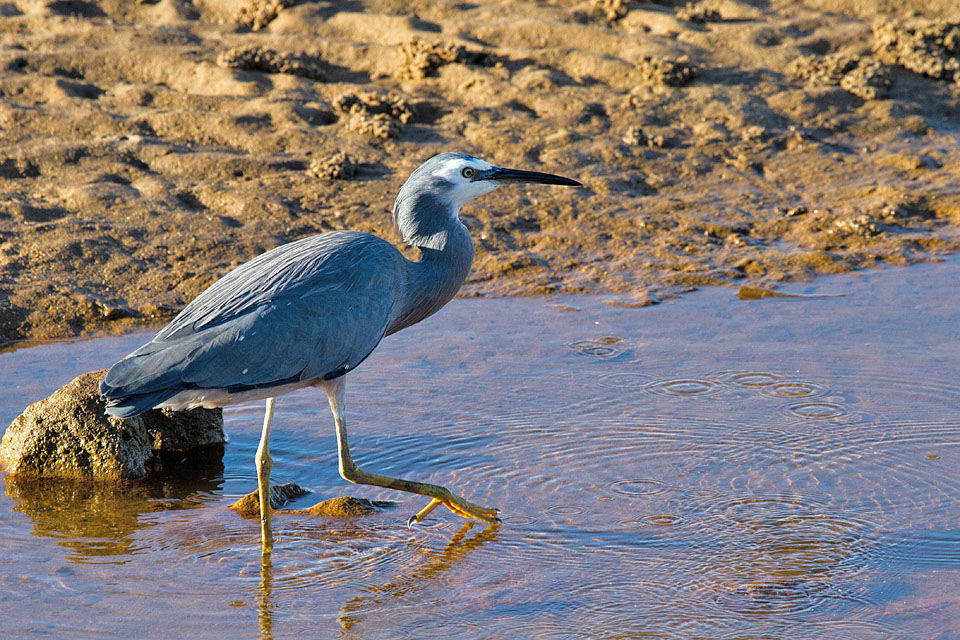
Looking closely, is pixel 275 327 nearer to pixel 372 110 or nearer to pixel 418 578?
pixel 418 578

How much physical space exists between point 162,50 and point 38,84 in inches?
43.8

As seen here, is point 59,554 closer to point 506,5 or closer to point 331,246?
point 331,246

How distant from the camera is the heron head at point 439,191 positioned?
547 centimetres

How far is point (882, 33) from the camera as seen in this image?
10594 millimetres

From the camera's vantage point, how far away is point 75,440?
5516 mm

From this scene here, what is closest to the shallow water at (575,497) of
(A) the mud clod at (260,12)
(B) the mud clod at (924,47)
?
(B) the mud clod at (924,47)

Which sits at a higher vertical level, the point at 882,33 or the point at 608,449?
the point at 882,33

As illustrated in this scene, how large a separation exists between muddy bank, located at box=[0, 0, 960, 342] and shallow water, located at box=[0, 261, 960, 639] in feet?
2.67

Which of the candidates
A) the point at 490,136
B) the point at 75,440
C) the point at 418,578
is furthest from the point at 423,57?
the point at 418,578

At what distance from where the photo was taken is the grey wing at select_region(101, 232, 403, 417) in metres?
4.72

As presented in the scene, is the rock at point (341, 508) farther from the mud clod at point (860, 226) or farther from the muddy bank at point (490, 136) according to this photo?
the mud clod at point (860, 226)

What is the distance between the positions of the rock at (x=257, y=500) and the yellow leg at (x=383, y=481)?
0.39m

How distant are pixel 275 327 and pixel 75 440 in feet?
4.38

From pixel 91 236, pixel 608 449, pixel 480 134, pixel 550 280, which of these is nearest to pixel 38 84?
pixel 91 236
